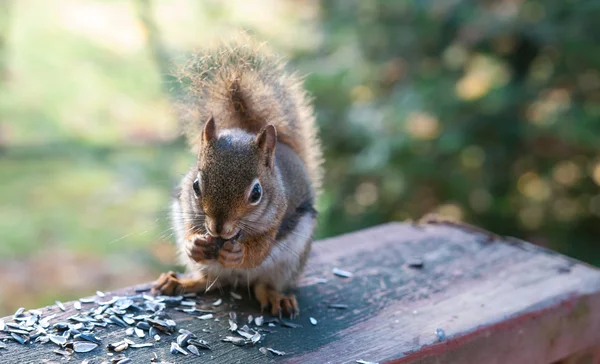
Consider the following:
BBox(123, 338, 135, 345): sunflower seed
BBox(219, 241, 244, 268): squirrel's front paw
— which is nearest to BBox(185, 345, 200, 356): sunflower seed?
BBox(123, 338, 135, 345): sunflower seed

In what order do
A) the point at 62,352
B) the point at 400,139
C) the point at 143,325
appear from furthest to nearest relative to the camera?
the point at 400,139, the point at 143,325, the point at 62,352

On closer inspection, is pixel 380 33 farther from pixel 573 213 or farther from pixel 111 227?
pixel 111 227

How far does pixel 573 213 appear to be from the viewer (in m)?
3.21

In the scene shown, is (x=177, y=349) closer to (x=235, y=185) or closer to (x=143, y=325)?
(x=143, y=325)

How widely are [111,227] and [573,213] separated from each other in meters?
2.68

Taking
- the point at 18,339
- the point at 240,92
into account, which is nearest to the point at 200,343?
the point at 18,339

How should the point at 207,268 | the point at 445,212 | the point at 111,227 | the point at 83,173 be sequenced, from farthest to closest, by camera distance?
the point at 83,173 < the point at 111,227 < the point at 445,212 < the point at 207,268

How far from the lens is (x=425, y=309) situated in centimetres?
156

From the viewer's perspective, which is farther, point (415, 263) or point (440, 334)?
point (415, 263)

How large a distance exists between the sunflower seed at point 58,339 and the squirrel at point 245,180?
1.06 feet

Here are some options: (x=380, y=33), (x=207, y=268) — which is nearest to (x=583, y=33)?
(x=380, y=33)

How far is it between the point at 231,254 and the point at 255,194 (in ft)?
0.48

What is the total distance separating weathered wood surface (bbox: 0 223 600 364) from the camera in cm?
133

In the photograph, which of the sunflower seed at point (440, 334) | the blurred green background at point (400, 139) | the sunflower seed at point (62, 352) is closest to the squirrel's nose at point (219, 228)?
the sunflower seed at point (62, 352)
